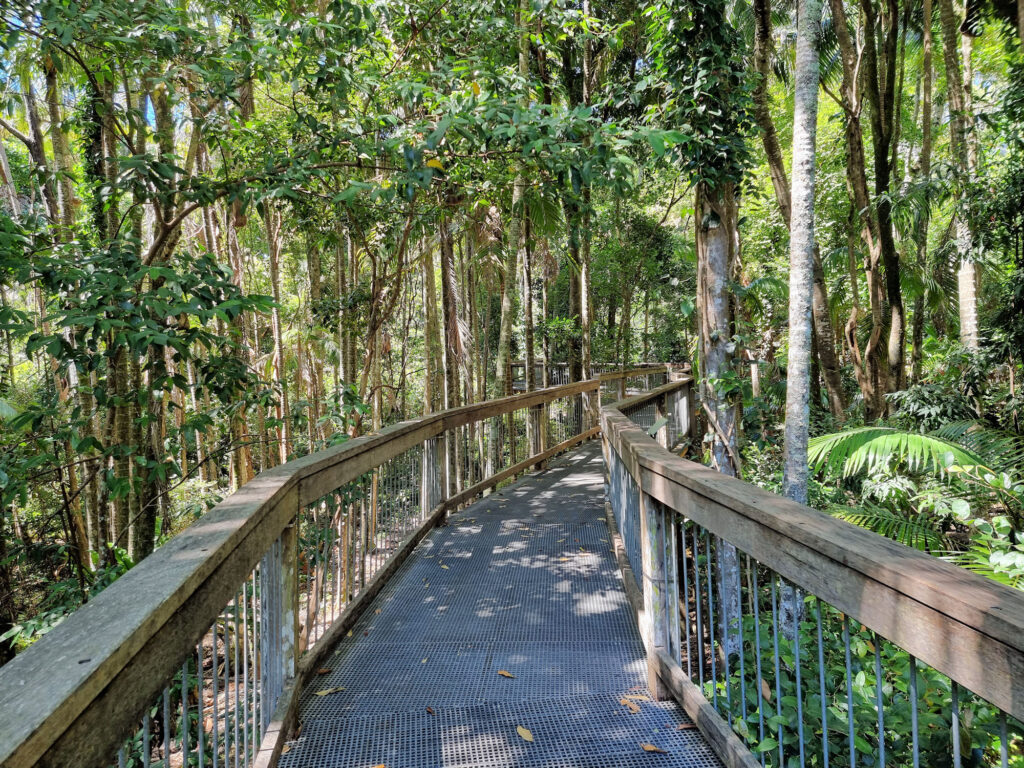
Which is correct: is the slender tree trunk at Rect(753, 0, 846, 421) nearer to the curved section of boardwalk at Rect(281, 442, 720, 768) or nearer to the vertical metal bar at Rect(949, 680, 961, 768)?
the curved section of boardwalk at Rect(281, 442, 720, 768)

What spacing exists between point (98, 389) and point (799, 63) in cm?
534

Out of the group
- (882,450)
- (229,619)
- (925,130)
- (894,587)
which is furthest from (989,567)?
(925,130)

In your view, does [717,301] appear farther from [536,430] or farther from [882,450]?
[536,430]

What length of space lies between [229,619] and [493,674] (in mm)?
1363

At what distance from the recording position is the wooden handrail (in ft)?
3.56

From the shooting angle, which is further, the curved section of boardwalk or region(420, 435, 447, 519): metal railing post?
region(420, 435, 447, 519): metal railing post

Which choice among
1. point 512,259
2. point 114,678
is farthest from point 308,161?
point 512,259

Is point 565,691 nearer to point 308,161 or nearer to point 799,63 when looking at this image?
point 308,161

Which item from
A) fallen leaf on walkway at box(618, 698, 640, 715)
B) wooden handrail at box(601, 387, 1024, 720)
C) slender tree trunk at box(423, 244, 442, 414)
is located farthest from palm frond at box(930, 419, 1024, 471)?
slender tree trunk at box(423, 244, 442, 414)

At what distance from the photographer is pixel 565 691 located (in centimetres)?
308

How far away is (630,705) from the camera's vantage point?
9.51 ft

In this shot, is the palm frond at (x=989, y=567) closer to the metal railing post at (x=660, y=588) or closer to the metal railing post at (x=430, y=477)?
the metal railing post at (x=660, y=588)

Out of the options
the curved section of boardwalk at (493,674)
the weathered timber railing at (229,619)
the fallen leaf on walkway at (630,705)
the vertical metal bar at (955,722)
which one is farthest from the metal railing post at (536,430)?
the vertical metal bar at (955,722)

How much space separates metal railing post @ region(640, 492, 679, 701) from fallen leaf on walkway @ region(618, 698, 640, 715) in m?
0.13
